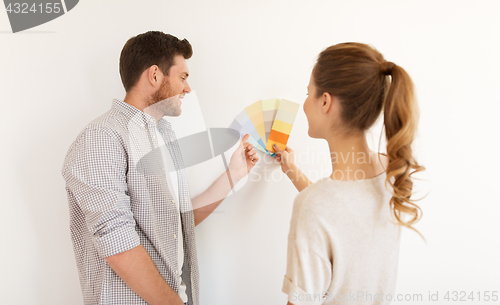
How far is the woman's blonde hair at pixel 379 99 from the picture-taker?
72 centimetres

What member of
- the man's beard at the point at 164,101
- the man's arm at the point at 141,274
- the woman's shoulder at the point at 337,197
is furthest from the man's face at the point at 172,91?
the woman's shoulder at the point at 337,197

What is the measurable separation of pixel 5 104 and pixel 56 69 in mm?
236

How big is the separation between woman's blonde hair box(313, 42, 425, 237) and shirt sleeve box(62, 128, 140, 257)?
66cm

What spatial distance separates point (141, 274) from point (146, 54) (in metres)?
0.72

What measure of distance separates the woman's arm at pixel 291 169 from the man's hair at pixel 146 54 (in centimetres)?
51

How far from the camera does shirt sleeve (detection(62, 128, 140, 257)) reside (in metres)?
0.90

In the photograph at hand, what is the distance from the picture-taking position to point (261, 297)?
49.3 inches

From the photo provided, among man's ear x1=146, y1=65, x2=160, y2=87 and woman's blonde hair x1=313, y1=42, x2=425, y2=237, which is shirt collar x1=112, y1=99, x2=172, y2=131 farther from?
woman's blonde hair x1=313, y1=42, x2=425, y2=237

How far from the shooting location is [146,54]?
1063 mm

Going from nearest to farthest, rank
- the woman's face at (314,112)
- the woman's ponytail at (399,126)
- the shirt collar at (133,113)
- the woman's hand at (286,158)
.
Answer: the woman's ponytail at (399,126)
the woman's face at (314,112)
the shirt collar at (133,113)
the woman's hand at (286,158)

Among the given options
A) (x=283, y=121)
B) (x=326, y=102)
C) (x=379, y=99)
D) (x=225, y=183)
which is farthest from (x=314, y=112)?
(x=225, y=183)

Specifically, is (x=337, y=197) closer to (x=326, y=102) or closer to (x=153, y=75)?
(x=326, y=102)

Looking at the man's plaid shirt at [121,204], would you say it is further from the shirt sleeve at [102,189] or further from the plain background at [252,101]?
the plain background at [252,101]

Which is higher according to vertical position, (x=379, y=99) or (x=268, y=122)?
(x=379, y=99)
